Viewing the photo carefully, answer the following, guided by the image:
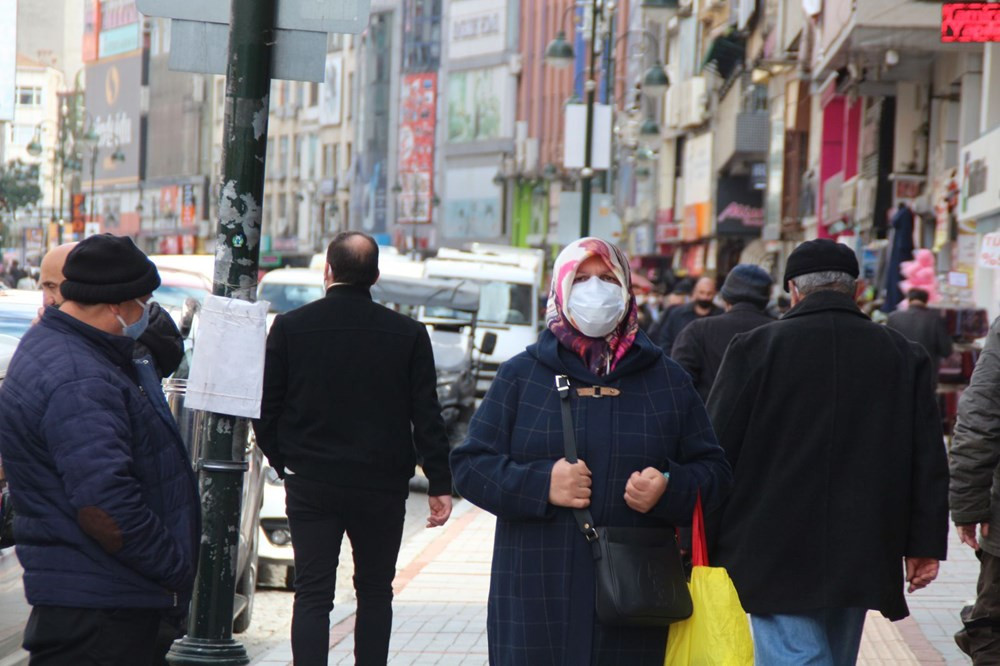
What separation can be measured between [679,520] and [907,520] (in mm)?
1102

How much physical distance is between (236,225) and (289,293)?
686 inches

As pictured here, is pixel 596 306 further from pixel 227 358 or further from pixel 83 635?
pixel 227 358

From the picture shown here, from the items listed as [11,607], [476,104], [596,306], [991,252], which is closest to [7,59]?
[991,252]

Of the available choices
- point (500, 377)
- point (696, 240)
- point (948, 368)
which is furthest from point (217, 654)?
point (696, 240)

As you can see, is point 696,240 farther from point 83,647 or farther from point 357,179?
point 357,179

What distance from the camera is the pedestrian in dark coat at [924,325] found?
20.1 m

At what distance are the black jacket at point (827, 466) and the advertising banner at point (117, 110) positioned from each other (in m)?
164

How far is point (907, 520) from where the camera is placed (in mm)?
5914

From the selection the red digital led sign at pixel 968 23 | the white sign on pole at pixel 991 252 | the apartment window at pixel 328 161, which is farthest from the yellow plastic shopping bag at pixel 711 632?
the apartment window at pixel 328 161

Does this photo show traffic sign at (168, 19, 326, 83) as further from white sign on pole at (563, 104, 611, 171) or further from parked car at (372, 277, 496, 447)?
white sign on pole at (563, 104, 611, 171)

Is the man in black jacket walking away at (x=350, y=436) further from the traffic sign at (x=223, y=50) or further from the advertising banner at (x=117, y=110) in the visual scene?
the advertising banner at (x=117, y=110)

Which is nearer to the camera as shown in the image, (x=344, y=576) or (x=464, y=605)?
(x=464, y=605)

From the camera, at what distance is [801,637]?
5848 mm

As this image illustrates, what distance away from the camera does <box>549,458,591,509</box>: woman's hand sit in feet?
16.4
